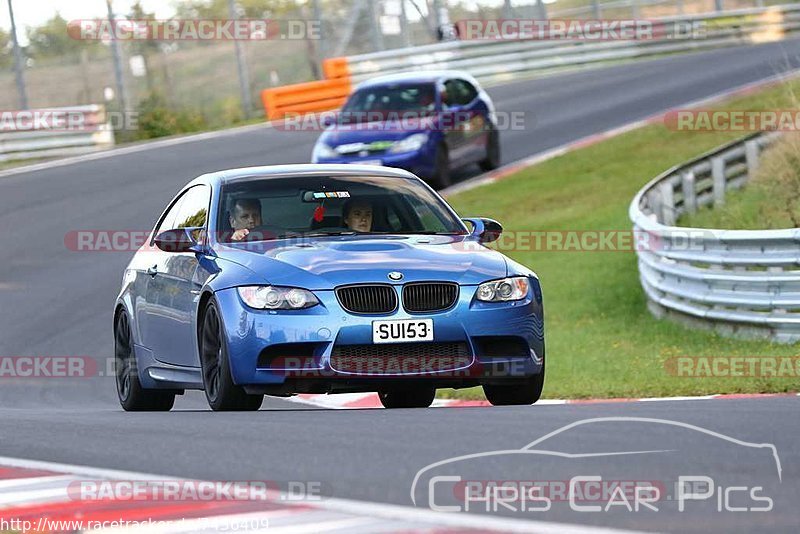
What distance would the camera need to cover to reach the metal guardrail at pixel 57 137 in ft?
99.0

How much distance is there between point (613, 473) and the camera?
6035 mm

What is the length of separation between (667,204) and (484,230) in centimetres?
1045

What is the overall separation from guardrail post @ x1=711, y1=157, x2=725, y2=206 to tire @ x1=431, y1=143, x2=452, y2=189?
13.2ft

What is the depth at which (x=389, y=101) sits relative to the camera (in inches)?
939

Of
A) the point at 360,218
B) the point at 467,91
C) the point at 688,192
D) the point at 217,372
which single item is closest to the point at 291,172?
the point at 360,218

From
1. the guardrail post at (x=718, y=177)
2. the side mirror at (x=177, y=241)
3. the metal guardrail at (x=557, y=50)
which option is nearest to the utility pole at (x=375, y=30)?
the metal guardrail at (x=557, y=50)

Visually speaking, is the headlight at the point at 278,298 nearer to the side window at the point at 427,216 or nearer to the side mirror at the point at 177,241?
the side mirror at the point at 177,241

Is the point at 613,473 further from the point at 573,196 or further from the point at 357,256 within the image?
the point at 573,196

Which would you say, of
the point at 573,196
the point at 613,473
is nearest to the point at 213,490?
the point at 613,473

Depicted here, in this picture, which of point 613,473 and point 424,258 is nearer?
point 613,473

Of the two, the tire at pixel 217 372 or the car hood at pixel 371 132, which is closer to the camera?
the tire at pixel 217 372

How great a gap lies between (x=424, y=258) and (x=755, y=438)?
9.31 feet

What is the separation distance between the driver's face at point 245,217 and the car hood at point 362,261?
0.28 meters

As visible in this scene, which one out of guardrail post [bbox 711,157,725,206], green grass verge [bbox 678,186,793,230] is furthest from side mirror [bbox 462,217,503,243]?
guardrail post [bbox 711,157,725,206]
